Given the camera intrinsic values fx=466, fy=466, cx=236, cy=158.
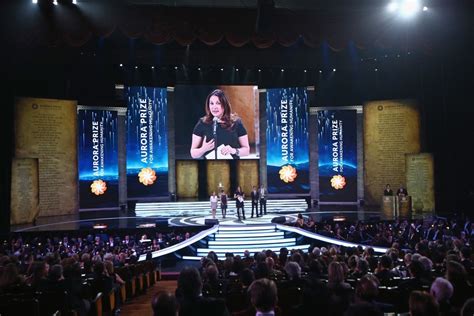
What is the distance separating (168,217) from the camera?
67.4 ft

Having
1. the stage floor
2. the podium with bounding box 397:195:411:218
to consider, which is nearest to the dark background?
the podium with bounding box 397:195:411:218

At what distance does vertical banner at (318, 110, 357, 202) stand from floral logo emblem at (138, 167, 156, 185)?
28.9 feet

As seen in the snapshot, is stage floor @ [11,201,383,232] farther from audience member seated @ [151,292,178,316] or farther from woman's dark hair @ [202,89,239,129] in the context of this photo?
audience member seated @ [151,292,178,316]

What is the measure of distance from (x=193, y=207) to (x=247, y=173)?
5.67 metres

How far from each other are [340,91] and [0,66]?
1621cm

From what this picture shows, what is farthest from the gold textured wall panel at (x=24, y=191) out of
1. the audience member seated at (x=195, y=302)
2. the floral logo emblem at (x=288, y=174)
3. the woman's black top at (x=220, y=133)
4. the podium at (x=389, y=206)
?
the audience member seated at (x=195, y=302)

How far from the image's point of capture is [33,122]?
2095 cm

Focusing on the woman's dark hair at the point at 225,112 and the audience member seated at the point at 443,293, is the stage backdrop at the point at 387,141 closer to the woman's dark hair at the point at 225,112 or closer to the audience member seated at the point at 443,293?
the woman's dark hair at the point at 225,112

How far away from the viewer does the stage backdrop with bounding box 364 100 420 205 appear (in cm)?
2270

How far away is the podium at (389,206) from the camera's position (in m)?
18.6

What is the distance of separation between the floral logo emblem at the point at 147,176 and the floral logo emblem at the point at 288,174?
22.7ft

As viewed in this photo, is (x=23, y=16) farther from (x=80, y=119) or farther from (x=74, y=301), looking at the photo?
(x=74, y=301)

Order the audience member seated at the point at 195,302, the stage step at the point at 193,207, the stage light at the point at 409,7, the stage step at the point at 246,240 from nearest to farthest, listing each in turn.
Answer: the audience member seated at the point at 195,302 < the stage step at the point at 246,240 < the stage light at the point at 409,7 < the stage step at the point at 193,207

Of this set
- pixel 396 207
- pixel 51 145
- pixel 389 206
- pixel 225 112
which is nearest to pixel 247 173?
pixel 225 112
